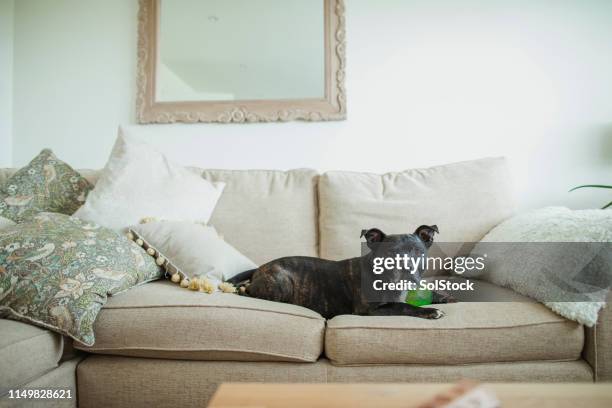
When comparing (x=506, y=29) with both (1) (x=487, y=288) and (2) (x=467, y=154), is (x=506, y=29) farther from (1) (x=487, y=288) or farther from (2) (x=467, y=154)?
(1) (x=487, y=288)

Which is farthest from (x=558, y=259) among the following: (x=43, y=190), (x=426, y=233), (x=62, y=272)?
(x=43, y=190)

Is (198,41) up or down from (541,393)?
up

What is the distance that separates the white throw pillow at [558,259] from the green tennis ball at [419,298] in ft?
1.01

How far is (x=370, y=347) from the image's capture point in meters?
1.43

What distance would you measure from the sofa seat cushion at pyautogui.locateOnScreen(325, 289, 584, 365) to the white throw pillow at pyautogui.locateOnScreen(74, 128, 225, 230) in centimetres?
101

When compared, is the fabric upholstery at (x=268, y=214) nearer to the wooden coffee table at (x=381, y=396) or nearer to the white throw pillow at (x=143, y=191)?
the white throw pillow at (x=143, y=191)

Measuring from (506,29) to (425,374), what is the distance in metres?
2.27

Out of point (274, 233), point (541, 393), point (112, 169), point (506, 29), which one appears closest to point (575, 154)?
point (506, 29)

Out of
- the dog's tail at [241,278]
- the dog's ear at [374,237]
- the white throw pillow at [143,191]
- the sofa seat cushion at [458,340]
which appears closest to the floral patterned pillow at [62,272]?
the white throw pillow at [143,191]

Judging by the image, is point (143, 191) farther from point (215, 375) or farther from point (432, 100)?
point (432, 100)

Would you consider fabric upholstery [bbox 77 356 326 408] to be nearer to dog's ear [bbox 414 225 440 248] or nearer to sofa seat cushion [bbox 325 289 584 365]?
sofa seat cushion [bbox 325 289 584 365]

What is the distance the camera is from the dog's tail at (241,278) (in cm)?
185

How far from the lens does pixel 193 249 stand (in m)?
1.85

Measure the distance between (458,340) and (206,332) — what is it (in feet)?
2.71
